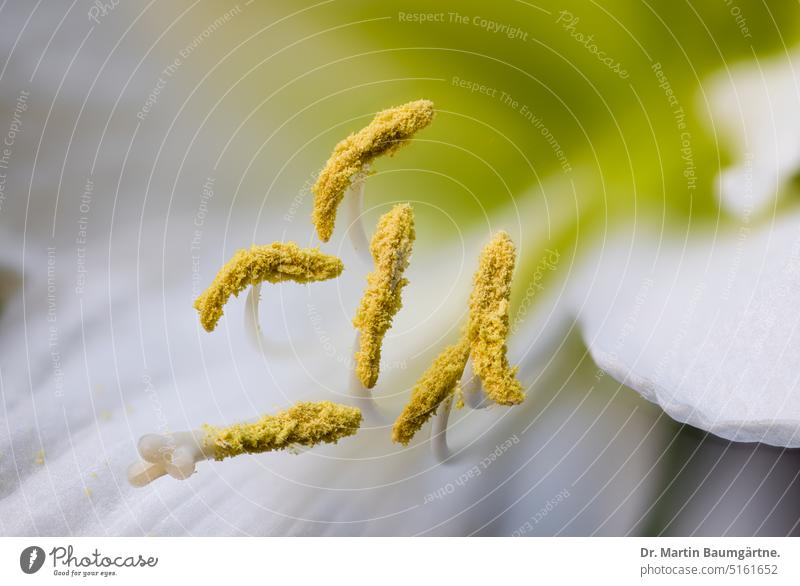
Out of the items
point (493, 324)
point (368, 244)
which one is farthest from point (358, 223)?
point (493, 324)

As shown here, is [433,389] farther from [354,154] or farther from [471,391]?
[354,154]

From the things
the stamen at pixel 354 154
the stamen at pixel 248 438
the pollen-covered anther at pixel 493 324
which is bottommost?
the stamen at pixel 248 438

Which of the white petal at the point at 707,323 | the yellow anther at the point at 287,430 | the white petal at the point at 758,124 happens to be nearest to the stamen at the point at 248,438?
the yellow anther at the point at 287,430

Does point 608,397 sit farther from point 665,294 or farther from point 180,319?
point 180,319

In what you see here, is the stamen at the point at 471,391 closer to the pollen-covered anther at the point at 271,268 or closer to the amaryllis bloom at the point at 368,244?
the amaryllis bloom at the point at 368,244

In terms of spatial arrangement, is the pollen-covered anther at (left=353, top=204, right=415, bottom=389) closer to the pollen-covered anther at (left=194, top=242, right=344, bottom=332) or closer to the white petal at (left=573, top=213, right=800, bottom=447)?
the pollen-covered anther at (left=194, top=242, right=344, bottom=332)

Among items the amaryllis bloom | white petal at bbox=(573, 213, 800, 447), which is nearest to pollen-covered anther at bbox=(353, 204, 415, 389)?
the amaryllis bloom
